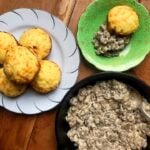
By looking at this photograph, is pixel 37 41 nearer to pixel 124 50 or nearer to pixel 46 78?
pixel 46 78

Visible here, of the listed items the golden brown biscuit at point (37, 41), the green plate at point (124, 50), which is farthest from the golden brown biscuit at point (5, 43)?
the green plate at point (124, 50)

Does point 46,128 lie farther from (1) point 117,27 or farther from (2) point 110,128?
(1) point 117,27

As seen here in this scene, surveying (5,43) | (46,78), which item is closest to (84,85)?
(46,78)

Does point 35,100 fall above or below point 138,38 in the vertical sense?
below

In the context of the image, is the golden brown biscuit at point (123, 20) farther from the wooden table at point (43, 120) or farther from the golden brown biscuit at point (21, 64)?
the golden brown biscuit at point (21, 64)

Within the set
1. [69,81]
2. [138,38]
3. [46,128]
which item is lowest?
[46,128]

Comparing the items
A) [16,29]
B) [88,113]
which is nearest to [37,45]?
[16,29]

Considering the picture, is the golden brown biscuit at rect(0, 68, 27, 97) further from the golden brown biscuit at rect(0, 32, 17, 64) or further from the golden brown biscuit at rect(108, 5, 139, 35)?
the golden brown biscuit at rect(108, 5, 139, 35)

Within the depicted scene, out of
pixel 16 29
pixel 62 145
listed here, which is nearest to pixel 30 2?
pixel 16 29
